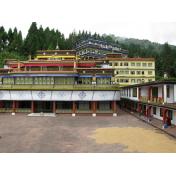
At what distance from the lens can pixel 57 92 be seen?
130 feet

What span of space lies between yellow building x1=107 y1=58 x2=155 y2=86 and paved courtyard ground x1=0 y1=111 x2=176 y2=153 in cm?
4189

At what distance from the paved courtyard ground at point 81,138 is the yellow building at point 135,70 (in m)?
41.9

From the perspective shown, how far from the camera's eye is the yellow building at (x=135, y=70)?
70.4m

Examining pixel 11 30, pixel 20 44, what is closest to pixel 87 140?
pixel 20 44

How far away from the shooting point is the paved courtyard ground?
18750 millimetres

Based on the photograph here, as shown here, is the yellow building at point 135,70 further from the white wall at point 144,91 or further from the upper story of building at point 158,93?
the white wall at point 144,91

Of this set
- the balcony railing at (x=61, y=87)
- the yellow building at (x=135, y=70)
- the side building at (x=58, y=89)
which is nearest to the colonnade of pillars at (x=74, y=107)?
the side building at (x=58, y=89)

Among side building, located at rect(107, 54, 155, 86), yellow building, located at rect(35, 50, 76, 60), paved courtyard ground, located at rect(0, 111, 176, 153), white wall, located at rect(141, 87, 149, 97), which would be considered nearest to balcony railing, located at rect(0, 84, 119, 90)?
white wall, located at rect(141, 87, 149, 97)

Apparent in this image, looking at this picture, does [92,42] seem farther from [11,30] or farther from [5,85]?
[5,85]

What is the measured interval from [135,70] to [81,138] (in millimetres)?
51057

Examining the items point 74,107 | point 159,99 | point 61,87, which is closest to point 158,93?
point 159,99

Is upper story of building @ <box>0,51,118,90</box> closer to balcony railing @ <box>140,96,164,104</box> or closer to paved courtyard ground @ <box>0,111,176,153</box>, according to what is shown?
balcony railing @ <box>140,96,164,104</box>

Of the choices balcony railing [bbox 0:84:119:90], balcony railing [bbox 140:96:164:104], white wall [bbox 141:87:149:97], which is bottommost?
balcony railing [bbox 140:96:164:104]

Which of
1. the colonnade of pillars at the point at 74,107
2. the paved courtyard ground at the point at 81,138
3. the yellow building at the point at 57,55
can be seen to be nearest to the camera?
the paved courtyard ground at the point at 81,138
